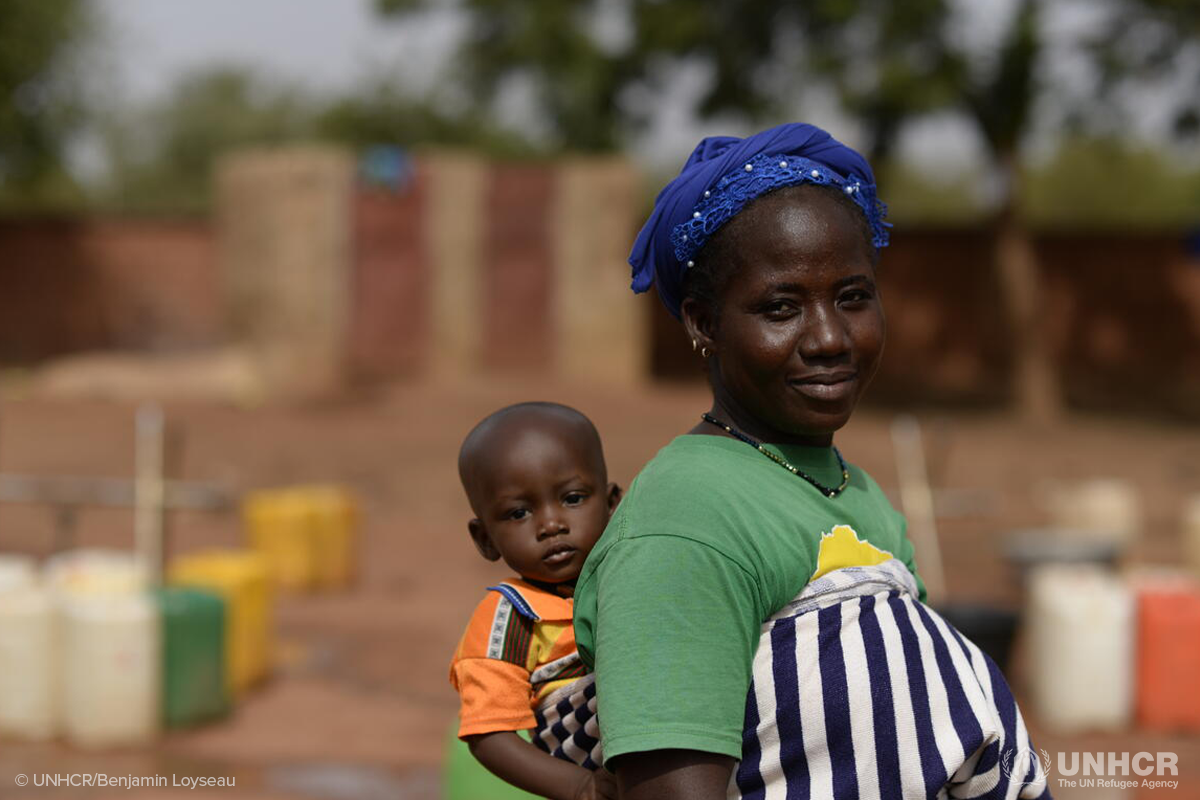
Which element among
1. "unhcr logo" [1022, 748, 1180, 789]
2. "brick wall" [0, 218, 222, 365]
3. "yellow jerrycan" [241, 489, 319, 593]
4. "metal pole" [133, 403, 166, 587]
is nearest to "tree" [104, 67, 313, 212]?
"brick wall" [0, 218, 222, 365]

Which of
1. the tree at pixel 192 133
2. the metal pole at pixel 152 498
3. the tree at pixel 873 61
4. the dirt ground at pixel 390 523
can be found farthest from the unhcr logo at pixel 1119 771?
the tree at pixel 192 133

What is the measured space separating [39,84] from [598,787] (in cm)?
2054

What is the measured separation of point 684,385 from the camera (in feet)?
60.7

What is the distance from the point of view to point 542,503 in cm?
180

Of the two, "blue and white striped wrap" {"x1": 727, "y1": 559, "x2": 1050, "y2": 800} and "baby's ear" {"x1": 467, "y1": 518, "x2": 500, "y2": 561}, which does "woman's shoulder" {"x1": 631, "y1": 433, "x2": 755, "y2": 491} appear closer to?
"blue and white striped wrap" {"x1": 727, "y1": 559, "x2": 1050, "y2": 800}

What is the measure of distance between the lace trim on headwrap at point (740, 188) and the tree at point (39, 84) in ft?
63.5

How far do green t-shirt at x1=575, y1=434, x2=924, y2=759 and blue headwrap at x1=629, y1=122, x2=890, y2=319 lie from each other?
0.81 feet

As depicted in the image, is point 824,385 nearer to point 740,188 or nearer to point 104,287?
point 740,188

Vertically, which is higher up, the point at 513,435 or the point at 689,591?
the point at 513,435

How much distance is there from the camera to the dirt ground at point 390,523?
5.89m

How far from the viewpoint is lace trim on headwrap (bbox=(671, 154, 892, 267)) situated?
5.02 ft

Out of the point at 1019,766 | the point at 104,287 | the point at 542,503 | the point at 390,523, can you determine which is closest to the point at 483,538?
the point at 542,503

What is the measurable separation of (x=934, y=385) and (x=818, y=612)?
19516 millimetres

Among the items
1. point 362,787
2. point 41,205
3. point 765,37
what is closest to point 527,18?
point 765,37
